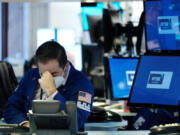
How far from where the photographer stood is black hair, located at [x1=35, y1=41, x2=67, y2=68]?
2701 mm

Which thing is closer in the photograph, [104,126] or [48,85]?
[48,85]

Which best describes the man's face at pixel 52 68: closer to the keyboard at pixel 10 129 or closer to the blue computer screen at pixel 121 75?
the keyboard at pixel 10 129

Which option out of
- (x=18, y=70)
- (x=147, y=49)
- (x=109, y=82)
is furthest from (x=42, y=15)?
(x=147, y=49)

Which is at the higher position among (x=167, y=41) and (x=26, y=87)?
(x=167, y=41)

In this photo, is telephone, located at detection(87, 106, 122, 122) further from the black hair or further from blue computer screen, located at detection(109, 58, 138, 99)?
the black hair

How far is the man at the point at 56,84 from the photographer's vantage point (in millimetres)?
2627

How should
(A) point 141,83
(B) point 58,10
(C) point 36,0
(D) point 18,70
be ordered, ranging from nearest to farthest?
(C) point 36,0 < (A) point 141,83 < (D) point 18,70 < (B) point 58,10

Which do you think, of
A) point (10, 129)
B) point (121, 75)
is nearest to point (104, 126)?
point (121, 75)

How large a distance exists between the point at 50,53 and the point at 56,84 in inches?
7.3

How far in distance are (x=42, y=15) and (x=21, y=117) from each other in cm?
935

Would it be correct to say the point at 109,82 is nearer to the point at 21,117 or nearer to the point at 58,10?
the point at 21,117

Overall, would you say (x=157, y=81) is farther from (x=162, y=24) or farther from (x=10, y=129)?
(x=10, y=129)

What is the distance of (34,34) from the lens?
1197 centimetres

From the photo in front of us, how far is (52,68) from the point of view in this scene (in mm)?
2709
